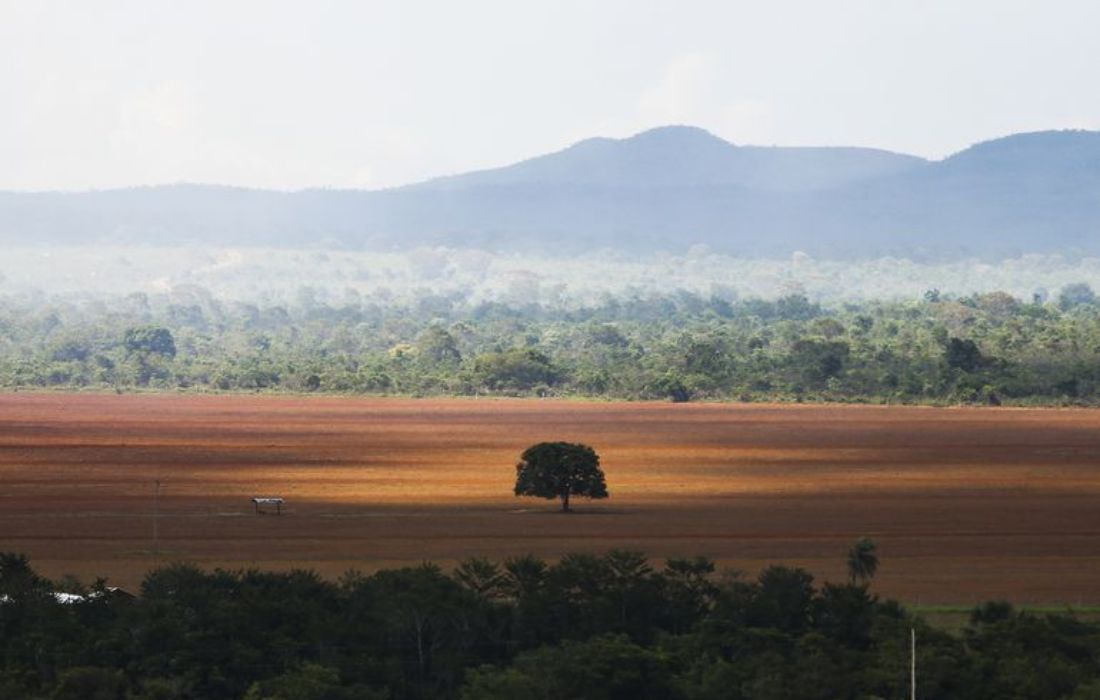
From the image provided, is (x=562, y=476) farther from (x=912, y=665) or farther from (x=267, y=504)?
(x=912, y=665)

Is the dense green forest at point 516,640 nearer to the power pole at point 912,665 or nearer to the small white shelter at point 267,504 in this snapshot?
the power pole at point 912,665

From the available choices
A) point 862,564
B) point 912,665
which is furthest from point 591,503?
point 912,665

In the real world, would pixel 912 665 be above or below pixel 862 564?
below

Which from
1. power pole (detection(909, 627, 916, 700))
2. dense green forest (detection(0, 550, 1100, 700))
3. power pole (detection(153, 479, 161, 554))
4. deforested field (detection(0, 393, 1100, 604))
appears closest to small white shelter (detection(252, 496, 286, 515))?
deforested field (detection(0, 393, 1100, 604))

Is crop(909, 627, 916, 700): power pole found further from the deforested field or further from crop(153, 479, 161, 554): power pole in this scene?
crop(153, 479, 161, 554): power pole

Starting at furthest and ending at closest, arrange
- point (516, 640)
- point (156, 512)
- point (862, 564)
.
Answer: point (156, 512) < point (862, 564) < point (516, 640)

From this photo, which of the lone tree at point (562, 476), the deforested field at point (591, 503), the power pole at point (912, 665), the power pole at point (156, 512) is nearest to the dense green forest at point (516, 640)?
the power pole at point (912, 665)

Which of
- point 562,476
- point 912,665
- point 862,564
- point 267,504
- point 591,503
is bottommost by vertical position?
point 912,665
